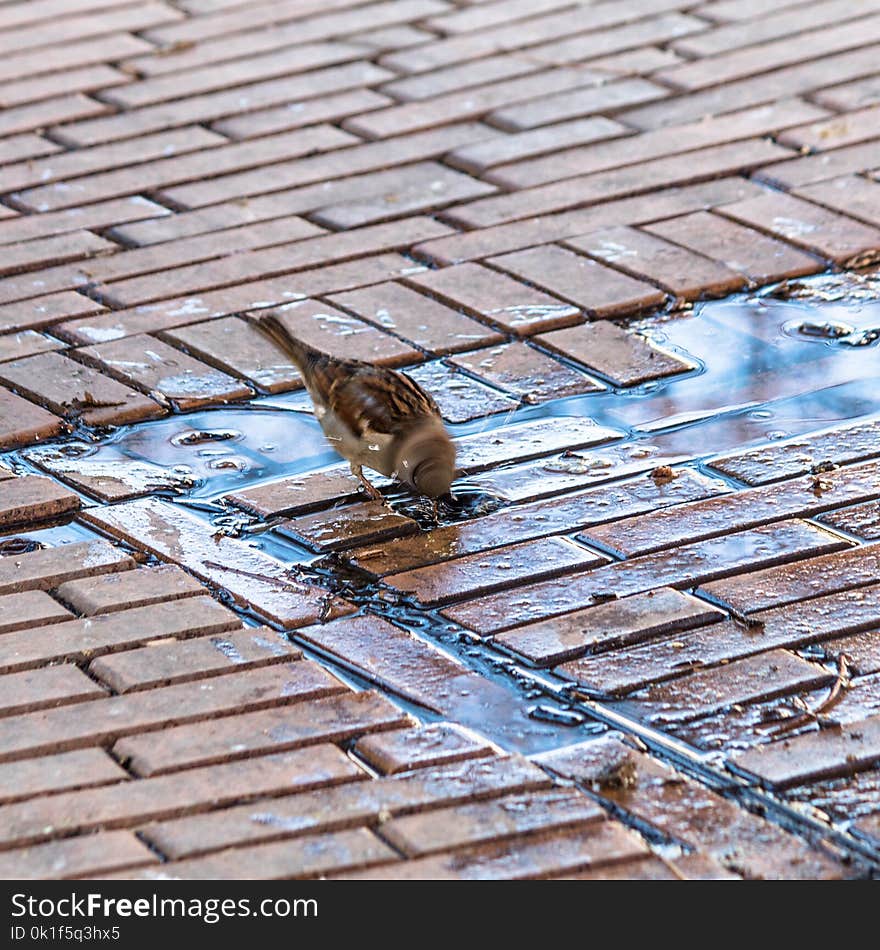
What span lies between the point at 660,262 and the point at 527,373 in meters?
0.63

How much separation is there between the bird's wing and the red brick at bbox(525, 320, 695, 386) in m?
0.65

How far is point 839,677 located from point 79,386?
186 centimetres

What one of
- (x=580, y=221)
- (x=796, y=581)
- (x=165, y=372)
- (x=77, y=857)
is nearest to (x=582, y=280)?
(x=580, y=221)

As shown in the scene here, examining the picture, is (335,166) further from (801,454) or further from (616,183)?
(801,454)

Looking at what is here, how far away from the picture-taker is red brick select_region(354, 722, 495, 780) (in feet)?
8.50

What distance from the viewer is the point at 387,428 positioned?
3.29 m

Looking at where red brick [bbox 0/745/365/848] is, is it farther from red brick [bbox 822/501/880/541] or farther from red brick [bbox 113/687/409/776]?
red brick [bbox 822/501/880/541]

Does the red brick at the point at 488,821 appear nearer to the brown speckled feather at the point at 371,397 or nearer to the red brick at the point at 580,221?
the brown speckled feather at the point at 371,397

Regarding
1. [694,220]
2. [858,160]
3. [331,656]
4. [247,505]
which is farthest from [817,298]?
[331,656]

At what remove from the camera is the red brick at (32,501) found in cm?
337

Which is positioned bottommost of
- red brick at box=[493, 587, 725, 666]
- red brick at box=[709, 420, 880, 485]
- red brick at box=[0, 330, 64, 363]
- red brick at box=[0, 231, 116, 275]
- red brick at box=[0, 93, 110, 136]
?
red brick at box=[493, 587, 725, 666]

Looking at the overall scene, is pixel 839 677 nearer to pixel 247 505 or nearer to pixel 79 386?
pixel 247 505

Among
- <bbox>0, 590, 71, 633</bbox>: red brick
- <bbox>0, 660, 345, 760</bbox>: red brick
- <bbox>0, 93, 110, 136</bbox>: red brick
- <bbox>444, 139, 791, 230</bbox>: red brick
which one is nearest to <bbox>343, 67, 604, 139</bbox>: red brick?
<bbox>444, 139, 791, 230</bbox>: red brick

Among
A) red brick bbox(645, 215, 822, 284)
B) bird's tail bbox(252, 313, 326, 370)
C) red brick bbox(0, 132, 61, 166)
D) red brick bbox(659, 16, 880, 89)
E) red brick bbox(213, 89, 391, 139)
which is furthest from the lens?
red brick bbox(659, 16, 880, 89)
